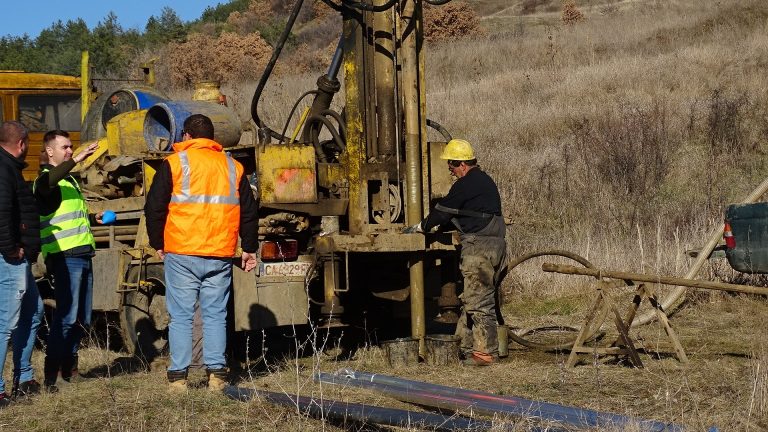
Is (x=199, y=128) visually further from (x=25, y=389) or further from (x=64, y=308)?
(x=25, y=389)

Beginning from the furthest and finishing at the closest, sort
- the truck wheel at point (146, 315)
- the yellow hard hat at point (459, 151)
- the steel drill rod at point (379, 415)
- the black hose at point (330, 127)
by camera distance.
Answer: the truck wheel at point (146, 315)
the black hose at point (330, 127)
the yellow hard hat at point (459, 151)
the steel drill rod at point (379, 415)

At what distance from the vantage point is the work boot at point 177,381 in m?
7.06

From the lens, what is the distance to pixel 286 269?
329 inches

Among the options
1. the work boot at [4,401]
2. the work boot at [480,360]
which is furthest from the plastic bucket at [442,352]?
the work boot at [4,401]

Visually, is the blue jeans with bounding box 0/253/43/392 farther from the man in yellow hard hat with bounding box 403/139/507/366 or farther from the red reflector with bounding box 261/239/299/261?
the man in yellow hard hat with bounding box 403/139/507/366

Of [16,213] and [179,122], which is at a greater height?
[179,122]

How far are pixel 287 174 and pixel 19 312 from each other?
221 cm

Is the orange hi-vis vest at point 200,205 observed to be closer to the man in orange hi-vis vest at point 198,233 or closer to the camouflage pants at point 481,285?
the man in orange hi-vis vest at point 198,233

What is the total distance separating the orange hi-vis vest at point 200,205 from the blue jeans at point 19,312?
0.96 m

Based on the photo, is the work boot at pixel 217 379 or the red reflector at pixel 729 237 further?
the red reflector at pixel 729 237

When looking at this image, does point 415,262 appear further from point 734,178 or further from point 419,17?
point 734,178

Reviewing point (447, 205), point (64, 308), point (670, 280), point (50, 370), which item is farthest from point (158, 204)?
point (670, 280)

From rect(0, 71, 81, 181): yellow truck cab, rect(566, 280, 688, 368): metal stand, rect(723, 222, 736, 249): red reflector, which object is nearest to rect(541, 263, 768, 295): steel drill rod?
rect(566, 280, 688, 368): metal stand

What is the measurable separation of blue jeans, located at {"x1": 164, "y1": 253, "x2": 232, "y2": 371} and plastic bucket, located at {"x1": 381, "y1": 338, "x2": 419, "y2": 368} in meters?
1.59
